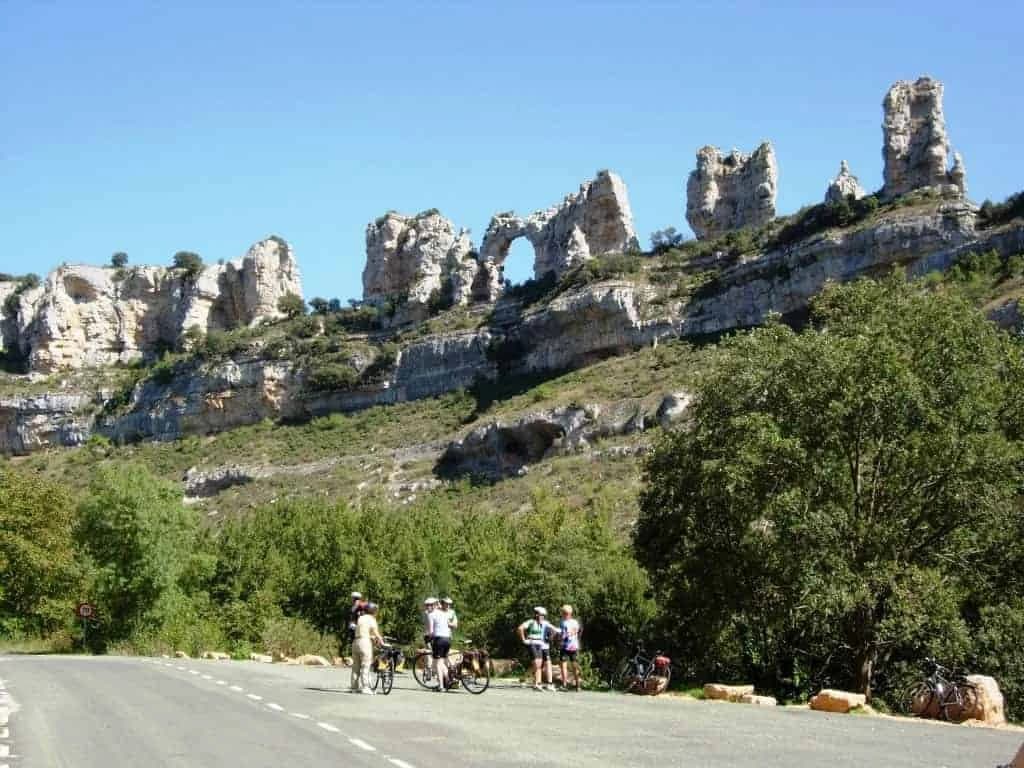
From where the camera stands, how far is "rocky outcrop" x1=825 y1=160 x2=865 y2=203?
94938 millimetres

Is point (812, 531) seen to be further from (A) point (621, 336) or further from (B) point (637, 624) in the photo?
(A) point (621, 336)

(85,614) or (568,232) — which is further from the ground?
(568,232)

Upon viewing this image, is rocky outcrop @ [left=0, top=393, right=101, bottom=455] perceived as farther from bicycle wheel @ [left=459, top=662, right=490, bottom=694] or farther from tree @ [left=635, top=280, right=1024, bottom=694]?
bicycle wheel @ [left=459, top=662, right=490, bottom=694]

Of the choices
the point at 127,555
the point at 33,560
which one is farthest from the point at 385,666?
the point at 33,560

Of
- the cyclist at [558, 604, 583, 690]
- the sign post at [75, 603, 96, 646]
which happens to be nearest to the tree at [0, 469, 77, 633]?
the sign post at [75, 603, 96, 646]

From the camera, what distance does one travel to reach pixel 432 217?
419 feet

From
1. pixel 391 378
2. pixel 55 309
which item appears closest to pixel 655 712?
pixel 391 378

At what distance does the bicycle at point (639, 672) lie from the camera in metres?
24.4

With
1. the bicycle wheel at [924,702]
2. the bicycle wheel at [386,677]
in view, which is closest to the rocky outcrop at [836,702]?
the bicycle wheel at [924,702]

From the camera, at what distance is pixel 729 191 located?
112m

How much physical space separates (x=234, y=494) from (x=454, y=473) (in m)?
20.2

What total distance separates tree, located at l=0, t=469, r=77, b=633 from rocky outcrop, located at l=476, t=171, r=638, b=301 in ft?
219

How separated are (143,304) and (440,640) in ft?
406

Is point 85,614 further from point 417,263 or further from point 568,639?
point 417,263
